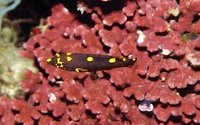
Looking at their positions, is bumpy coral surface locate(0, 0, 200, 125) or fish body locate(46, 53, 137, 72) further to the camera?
bumpy coral surface locate(0, 0, 200, 125)

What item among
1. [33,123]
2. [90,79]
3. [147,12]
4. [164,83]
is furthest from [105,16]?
[33,123]

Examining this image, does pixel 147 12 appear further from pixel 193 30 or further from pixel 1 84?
pixel 1 84

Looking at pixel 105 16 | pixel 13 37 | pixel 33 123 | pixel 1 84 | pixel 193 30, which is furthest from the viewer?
pixel 13 37

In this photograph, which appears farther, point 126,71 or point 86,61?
point 126,71

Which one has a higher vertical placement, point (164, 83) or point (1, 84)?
point (164, 83)

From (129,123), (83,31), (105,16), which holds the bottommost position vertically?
(129,123)

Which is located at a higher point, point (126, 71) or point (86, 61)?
point (86, 61)

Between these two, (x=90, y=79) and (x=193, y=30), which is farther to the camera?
(x=90, y=79)

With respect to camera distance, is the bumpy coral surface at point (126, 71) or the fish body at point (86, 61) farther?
the bumpy coral surface at point (126, 71)
